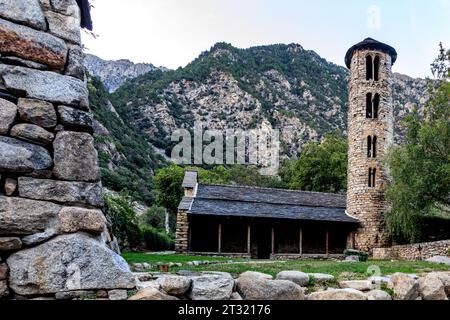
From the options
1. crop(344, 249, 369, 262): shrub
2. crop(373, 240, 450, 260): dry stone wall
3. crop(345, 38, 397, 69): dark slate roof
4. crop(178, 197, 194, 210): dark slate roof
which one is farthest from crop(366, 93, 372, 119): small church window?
crop(178, 197, 194, 210): dark slate roof

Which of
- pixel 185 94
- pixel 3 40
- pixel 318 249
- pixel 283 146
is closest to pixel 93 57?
pixel 185 94

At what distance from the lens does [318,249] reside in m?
25.5

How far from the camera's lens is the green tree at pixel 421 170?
19.4 m

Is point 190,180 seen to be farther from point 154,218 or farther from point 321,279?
point 321,279

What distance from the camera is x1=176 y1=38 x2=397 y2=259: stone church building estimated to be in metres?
23.5

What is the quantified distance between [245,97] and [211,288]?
71.2 metres

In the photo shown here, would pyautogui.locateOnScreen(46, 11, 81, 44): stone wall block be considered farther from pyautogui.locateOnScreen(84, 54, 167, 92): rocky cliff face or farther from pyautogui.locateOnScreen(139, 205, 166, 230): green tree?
pyautogui.locateOnScreen(84, 54, 167, 92): rocky cliff face

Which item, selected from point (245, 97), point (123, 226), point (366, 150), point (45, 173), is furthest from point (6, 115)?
point (245, 97)

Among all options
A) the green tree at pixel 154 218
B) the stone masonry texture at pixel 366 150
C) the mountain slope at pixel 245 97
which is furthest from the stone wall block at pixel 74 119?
the mountain slope at pixel 245 97

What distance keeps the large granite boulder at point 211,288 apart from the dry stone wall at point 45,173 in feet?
6.39

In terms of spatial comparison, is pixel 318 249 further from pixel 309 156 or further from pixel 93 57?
pixel 93 57

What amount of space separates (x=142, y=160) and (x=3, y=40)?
179ft

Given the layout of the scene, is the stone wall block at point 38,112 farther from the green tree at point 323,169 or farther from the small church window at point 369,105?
the green tree at point 323,169

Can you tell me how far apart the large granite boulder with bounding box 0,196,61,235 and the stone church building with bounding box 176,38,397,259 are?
19501 mm
